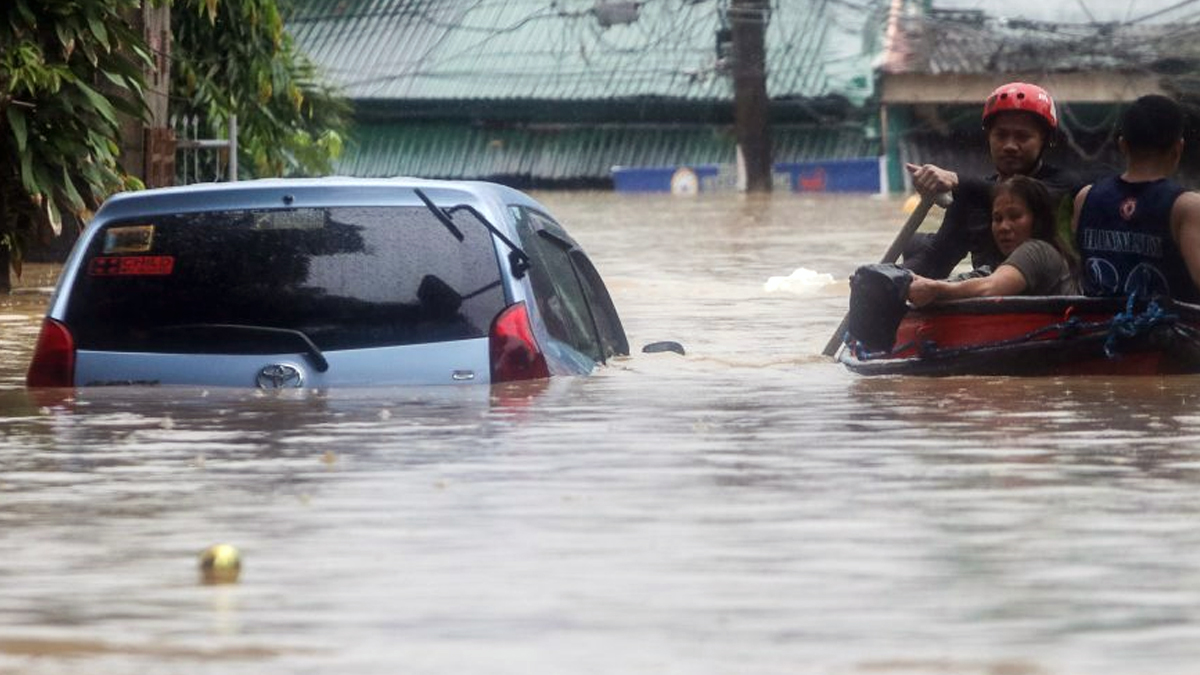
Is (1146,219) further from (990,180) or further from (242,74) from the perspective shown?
(242,74)

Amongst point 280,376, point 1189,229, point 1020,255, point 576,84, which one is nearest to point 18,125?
point 1020,255

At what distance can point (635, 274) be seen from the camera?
2734cm

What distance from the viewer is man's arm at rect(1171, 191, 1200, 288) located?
11.8 m

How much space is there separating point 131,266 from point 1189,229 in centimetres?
443

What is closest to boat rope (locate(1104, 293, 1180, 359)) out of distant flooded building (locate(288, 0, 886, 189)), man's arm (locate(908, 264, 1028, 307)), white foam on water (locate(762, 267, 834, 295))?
man's arm (locate(908, 264, 1028, 307))

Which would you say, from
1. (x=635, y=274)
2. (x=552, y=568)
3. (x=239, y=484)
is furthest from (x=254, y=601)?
(x=635, y=274)

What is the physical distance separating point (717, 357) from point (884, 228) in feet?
68.2

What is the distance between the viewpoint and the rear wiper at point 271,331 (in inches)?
400

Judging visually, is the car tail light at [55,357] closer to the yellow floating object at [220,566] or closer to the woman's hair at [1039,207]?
the yellow floating object at [220,566]

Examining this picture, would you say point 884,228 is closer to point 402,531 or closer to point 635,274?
point 635,274

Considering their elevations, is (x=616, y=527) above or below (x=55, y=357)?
below

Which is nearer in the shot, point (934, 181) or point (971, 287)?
point (971, 287)

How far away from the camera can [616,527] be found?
25.6 feet

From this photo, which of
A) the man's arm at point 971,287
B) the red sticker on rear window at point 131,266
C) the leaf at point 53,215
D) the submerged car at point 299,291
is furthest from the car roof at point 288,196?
the leaf at point 53,215
